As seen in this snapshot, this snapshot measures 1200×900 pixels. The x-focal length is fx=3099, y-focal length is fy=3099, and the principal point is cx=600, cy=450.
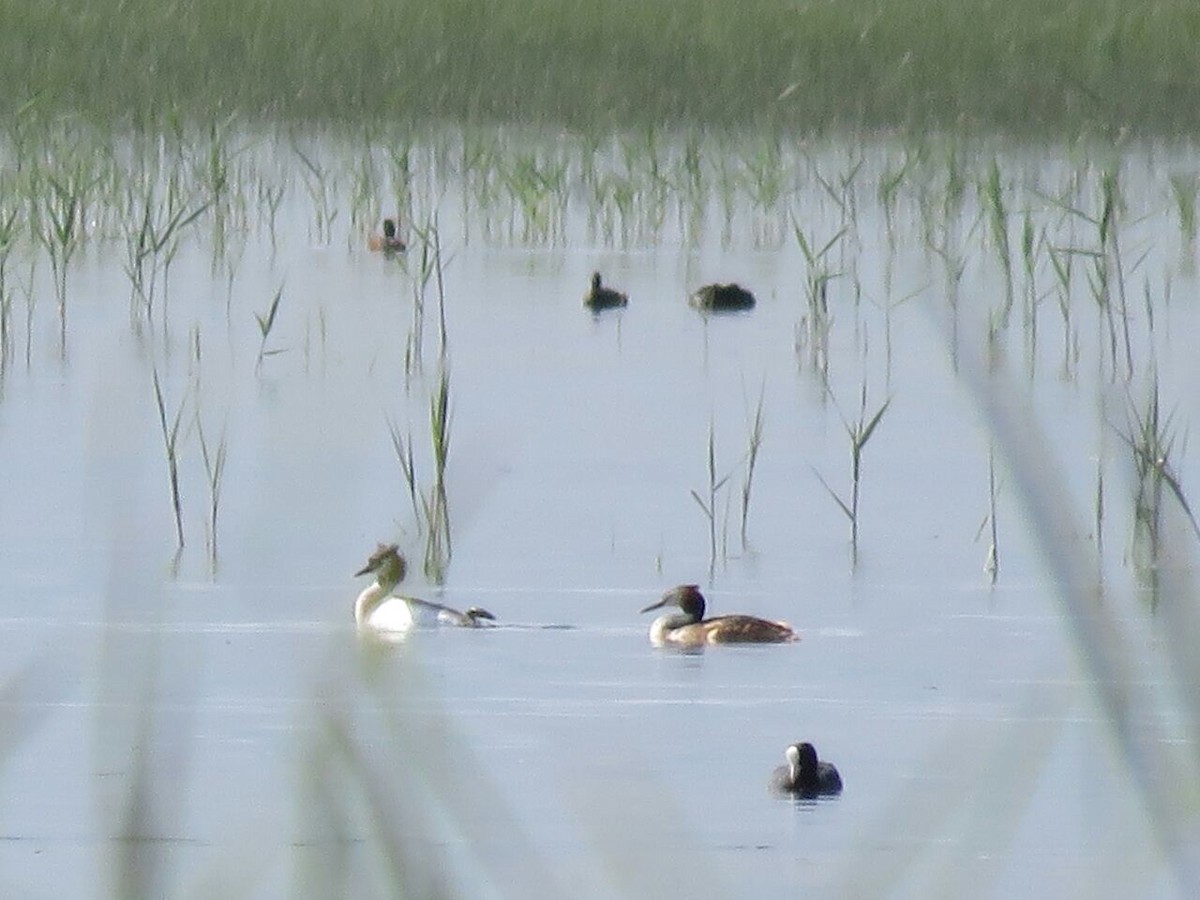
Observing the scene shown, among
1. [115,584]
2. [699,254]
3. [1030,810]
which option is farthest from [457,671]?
[699,254]

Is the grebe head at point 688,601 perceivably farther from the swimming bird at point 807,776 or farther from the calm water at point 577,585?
the swimming bird at point 807,776

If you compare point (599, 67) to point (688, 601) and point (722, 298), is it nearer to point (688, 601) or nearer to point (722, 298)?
point (722, 298)

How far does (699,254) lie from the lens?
1425 cm

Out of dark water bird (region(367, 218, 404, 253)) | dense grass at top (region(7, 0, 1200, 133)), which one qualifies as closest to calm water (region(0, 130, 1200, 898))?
dark water bird (region(367, 218, 404, 253))

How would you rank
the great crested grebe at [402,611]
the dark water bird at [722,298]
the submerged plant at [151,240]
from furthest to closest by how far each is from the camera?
1. the dark water bird at [722,298]
2. the submerged plant at [151,240]
3. the great crested grebe at [402,611]

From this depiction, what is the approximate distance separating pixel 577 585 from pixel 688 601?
54 centimetres

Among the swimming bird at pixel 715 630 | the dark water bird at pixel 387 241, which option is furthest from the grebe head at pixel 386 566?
the dark water bird at pixel 387 241

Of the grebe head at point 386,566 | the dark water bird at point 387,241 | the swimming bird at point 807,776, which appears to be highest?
the dark water bird at point 387,241

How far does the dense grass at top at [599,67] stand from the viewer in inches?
720

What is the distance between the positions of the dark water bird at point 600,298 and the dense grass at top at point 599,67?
6081 millimetres

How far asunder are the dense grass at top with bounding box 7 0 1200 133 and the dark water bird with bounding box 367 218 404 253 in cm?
393

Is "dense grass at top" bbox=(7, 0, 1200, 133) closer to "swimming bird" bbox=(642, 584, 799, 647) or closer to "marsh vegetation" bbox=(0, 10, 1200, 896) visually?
"marsh vegetation" bbox=(0, 10, 1200, 896)

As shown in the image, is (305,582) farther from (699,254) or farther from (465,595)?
(699,254)

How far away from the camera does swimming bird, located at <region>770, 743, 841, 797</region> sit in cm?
464
